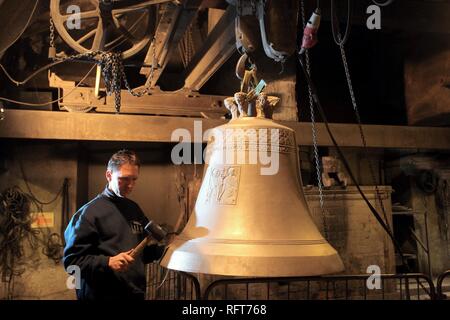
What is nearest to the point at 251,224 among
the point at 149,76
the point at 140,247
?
the point at 140,247

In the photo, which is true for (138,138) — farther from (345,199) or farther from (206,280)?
(345,199)

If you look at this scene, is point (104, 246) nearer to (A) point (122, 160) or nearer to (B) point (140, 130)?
(A) point (122, 160)

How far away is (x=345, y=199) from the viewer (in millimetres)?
4371

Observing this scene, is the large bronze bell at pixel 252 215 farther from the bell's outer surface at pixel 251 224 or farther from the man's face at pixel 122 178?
the man's face at pixel 122 178

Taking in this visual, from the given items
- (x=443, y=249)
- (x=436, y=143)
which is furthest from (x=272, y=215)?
(x=443, y=249)

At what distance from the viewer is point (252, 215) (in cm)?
148

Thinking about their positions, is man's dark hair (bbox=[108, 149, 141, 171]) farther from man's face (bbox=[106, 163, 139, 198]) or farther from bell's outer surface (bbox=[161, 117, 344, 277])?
bell's outer surface (bbox=[161, 117, 344, 277])

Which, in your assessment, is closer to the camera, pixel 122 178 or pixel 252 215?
pixel 252 215

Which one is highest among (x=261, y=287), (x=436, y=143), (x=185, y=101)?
(x=185, y=101)

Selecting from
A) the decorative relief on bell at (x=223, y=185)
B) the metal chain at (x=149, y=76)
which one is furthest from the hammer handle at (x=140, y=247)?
the metal chain at (x=149, y=76)

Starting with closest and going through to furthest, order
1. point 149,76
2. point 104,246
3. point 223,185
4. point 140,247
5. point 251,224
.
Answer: point 251,224 < point 223,185 < point 140,247 < point 104,246 < point 149,76

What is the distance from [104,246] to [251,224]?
2.77 ft
